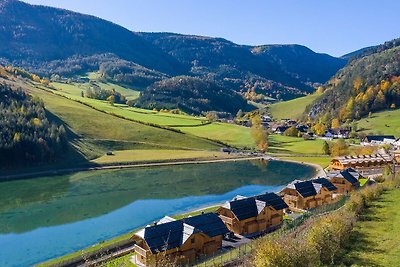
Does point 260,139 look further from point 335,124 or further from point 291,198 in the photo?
point 291,198

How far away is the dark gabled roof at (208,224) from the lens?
1613 inches

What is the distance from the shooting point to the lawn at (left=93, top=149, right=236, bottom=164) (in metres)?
105

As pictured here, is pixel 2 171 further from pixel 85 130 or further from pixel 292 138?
pixel 292 138

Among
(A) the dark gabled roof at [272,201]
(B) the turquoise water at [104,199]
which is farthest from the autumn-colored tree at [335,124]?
(A) the dark gabled roof at [272,201]

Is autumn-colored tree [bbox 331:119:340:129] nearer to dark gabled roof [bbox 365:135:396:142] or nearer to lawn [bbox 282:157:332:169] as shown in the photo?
dark gabled roof [bbox 365:135:396:142]

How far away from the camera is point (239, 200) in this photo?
4922 cm

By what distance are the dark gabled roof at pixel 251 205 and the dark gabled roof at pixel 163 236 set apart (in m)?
9.18

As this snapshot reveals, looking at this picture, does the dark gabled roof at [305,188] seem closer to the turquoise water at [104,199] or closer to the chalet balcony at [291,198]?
the chalet balcony at [291,198]

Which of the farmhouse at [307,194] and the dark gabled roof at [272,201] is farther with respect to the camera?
the farmhouse at [307,194]

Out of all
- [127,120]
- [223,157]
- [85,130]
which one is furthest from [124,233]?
[127,120]

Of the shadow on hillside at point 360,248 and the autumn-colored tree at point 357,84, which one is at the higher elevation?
the autumn-colored tree at point 357,84

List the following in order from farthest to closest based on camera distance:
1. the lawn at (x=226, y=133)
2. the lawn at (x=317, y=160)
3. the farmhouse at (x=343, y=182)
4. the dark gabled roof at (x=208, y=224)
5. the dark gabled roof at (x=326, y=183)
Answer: the lawn at (x=226, y=133) → the lawn at (x=317, y=160) → the farmhouse at (x=343, y=182) → the dark gabled roof at (x=326, y=183) → the dark gabled roof at (x=208, y=224)

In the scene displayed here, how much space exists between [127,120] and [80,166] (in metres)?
43.5

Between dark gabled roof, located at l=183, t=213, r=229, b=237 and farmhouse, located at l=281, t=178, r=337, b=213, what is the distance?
18.3 m
